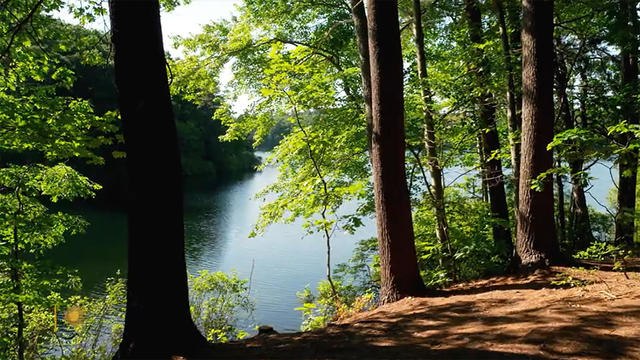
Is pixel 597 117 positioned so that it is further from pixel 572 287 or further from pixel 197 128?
pixel 197 128

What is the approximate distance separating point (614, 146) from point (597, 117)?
441 cm

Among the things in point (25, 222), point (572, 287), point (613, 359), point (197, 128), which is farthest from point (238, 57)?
point (197, 128)

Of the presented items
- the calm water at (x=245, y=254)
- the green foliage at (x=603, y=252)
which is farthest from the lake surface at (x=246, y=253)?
the green foliage at (x=603, y=252)

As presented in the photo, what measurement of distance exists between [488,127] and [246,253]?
50.1 feet

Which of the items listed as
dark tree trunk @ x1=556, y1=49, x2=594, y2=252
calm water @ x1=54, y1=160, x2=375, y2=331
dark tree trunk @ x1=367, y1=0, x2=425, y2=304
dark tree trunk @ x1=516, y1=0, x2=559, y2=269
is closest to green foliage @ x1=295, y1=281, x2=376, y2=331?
dark tree trunk @ x1=367, y1=0, x2=425, y2=304

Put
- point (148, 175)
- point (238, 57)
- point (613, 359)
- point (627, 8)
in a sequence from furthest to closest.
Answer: point (238, 57), point (627, 8), point (148, 175), point (613, 359)

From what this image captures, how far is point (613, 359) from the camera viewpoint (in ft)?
8.13

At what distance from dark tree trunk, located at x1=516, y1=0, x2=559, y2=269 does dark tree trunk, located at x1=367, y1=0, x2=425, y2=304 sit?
1.47m

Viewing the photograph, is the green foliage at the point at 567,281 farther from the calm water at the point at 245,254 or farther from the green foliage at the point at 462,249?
the calm water at the point at 245,254

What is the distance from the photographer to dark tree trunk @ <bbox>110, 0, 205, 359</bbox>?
3.25m

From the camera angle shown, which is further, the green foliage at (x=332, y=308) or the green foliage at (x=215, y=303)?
the green foliage at (x=215, y=303)

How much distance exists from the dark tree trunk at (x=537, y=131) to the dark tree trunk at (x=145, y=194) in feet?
13.1

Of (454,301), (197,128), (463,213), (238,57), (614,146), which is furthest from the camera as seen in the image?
(197,128)

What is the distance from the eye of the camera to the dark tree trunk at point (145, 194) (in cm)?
325
